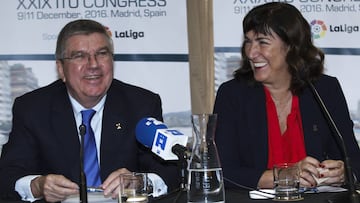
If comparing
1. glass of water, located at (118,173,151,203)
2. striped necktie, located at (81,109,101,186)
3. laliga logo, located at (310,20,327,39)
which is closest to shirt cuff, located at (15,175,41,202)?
striped necktie, located at (81,109,101,186)

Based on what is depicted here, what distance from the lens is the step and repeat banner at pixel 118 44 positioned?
197 inches

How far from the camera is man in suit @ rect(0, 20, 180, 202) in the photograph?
356 cm

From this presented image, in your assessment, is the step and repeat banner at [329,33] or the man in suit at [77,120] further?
the step and repeat banner at [329,33]

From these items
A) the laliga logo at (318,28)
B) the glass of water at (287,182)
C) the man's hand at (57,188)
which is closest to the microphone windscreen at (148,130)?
the man's hand at (57,188)

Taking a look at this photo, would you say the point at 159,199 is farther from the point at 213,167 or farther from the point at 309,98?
the point at 309,98

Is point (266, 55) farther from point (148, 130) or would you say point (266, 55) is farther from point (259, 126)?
point (148, 130)

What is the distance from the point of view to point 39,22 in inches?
200

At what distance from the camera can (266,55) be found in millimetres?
3779

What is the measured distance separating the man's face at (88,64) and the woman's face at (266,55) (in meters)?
0.75

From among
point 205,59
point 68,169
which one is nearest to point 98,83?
point 68,169

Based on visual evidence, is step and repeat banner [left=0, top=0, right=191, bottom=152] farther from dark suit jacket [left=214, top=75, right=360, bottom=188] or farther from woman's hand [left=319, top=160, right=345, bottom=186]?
woman's hand [left=319, top=160, right=345, bottom=186]

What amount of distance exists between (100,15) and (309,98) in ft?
5.87

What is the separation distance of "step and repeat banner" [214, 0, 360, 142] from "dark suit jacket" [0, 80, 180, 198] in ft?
4.32

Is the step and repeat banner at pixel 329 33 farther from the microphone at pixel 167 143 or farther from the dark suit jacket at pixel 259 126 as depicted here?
the microphone at pixel 167 143
